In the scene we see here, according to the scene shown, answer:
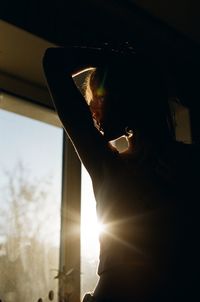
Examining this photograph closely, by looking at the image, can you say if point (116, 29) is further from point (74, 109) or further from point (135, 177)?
point (135, 177)

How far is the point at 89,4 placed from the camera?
1.99 m

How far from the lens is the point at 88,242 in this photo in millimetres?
1924

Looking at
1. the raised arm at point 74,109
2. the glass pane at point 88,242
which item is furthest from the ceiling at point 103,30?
the raised arm at point 74,109

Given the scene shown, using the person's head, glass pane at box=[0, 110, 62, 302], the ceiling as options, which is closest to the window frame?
glass pane at box=[0, 110, 62, 302]

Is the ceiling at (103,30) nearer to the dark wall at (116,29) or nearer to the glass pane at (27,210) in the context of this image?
the dark wall at (116,29)

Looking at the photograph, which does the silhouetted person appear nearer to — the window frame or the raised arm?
the raised arm

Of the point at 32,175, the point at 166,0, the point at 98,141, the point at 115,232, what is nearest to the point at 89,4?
the point at 166,0

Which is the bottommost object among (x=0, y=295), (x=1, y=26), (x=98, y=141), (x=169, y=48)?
(x=0, y=295)

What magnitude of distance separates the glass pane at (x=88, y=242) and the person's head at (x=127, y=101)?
1.07 metres

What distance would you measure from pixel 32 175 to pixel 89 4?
2.73 ft

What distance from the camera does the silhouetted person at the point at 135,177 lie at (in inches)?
29.0

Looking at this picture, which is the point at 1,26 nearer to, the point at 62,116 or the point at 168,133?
the point at 62,116

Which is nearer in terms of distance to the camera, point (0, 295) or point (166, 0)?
point (0, 295)

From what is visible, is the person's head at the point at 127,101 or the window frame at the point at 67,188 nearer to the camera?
the person's head at the point at 127,101
